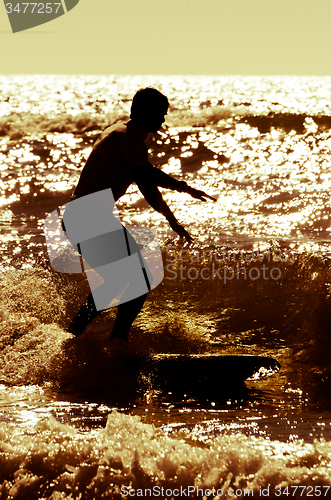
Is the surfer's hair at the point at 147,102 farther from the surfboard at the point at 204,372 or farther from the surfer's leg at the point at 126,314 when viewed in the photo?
the surfboard at the point at 204,372

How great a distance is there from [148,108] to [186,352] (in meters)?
2.58

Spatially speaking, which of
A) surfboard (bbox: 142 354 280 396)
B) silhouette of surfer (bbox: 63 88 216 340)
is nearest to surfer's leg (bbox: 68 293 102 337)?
silhouette of surfer (bbox: 63 88 216 340)

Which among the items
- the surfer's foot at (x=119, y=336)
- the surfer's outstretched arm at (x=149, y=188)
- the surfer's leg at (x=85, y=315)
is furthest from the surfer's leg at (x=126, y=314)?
the surfer's outstretched arm at (x=149, y=188)

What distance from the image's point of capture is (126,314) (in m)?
4.00

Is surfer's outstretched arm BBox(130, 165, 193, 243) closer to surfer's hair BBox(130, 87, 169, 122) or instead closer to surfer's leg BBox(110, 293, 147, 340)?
surfer's hair BBox(130, 87, 169, 122)

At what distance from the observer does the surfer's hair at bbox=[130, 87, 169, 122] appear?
3.45 meters

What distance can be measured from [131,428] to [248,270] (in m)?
4.35

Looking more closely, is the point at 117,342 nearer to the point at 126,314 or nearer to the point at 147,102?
the point at 126,314

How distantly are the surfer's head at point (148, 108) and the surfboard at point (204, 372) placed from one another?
1895mm

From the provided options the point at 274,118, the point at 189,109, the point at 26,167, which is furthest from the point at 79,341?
the point at 189,109

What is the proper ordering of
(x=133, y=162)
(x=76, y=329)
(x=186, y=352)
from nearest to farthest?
(x=133, y=162) → (x=76, y=329) → (x=186, y=352)

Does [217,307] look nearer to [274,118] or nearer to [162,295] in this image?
[162,295]

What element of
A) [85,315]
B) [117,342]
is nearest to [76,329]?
[85,315]

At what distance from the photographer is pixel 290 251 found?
24.3 ft
